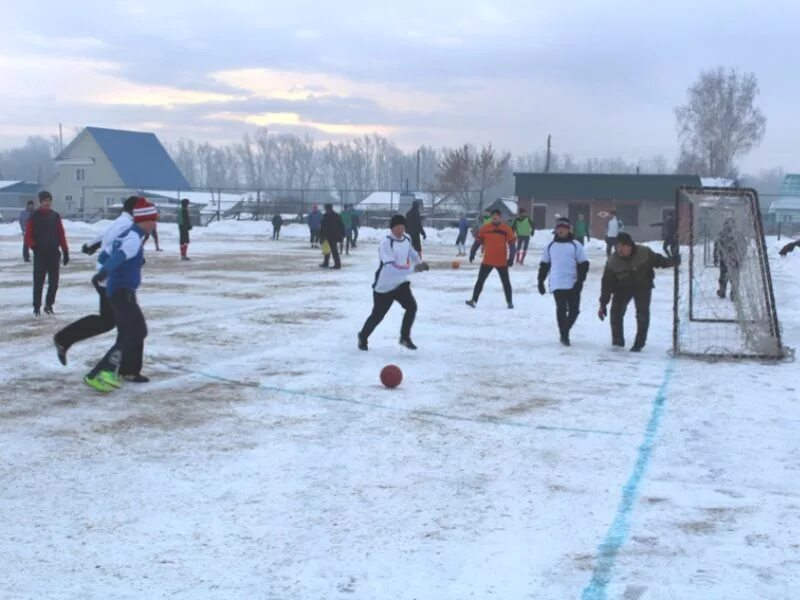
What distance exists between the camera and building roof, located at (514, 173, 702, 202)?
179 ft

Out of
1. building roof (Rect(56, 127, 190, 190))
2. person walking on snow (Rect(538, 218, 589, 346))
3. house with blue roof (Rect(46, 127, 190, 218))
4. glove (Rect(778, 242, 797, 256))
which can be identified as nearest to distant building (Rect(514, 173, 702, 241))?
house with blue roof (Rect(46, 127, 190, 218))

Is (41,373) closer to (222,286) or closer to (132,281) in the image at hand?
(132,281)

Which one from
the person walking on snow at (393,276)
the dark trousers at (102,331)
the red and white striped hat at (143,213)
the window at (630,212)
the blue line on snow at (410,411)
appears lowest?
the blue line on snow at (410,411)

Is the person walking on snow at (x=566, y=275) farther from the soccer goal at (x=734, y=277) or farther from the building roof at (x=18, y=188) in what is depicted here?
the building roof at (x=18, y=188)

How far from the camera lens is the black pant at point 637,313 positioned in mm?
11008

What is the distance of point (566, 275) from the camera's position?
11477 millimetres

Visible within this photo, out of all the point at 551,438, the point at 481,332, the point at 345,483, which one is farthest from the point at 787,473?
the point at 481,332

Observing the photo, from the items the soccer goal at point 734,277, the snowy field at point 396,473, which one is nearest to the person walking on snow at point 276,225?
the soccer goal at point 734,277

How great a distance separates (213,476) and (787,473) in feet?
12.1

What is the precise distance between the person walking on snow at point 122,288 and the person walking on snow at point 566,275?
5199mm

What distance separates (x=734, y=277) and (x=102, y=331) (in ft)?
26.4

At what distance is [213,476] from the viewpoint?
5801 millimetres

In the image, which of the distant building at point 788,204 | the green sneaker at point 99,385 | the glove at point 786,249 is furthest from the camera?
the distant building at point 788,204

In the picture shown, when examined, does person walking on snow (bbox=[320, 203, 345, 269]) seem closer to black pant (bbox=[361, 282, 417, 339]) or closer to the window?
black pant (bbox=[361, 282, 417, 339])
